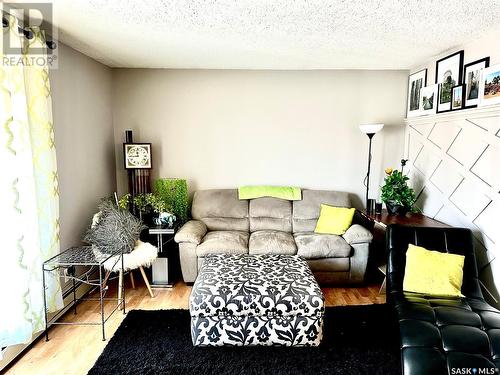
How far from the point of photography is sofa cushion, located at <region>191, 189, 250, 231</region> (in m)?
3.95

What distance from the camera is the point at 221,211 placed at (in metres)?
3.97

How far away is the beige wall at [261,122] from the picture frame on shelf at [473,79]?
3.81 feet

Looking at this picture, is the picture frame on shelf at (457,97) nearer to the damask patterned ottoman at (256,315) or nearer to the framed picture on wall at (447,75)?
the framed picture on wall at (447,75)

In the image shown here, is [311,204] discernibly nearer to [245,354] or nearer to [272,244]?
[272,244]

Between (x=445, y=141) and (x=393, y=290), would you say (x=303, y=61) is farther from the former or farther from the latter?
(x=393, y=290)

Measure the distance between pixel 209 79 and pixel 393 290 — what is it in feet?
10.0

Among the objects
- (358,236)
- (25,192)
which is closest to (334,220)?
(358,236)

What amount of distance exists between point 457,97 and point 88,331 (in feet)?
12.5

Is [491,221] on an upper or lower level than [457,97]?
lower

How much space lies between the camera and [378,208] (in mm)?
3756

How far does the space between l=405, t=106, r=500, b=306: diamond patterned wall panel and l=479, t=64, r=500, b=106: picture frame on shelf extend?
75mm

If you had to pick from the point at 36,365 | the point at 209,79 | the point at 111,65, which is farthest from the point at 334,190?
the point at 36,365

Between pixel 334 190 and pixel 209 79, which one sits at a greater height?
pixel 209 79

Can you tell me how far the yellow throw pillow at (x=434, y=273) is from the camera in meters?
2.52
